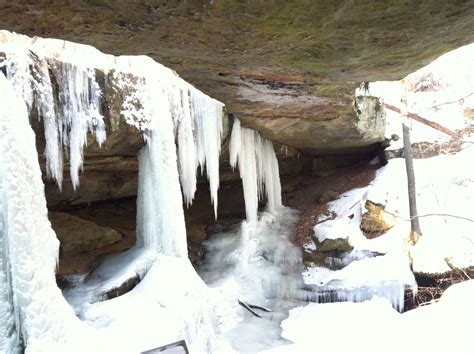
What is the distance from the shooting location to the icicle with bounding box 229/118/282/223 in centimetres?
1029

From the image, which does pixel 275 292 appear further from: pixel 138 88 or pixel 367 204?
pixel 138 88

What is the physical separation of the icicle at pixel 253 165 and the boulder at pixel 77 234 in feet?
13.5

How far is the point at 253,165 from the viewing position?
37.3ft

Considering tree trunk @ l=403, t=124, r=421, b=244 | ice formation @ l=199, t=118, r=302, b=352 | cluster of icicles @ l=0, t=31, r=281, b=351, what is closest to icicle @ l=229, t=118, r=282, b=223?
ice formation @ l=199, t=118, r=302, b=352

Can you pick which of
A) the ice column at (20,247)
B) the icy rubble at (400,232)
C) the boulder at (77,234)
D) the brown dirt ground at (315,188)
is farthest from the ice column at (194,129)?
the brown dirt ground at (315,188)

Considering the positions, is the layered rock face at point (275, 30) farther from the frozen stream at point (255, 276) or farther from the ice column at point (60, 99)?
the frozen stream at point (255, 276)

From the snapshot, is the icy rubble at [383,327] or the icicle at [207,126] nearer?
the icy rubble at [383,327]

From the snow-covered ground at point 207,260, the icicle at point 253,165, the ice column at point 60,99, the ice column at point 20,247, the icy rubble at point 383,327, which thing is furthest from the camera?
the icicle at point 253,165

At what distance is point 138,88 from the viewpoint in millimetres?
7344

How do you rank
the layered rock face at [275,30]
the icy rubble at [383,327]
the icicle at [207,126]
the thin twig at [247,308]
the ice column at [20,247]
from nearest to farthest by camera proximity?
the layered rock face at [275,30] < the ice column at [20,247] < the icy rubble at [383,327] < the icicle at [207,126] < the thin twig at [247,308]

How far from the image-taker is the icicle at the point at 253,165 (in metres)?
10.3

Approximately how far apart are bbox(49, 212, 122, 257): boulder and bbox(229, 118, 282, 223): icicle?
4.10 meters

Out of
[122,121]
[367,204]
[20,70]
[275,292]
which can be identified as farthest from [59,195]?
[367,204]

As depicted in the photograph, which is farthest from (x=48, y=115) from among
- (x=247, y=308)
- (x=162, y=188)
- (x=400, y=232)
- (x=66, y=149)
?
(x=400, y=232)
